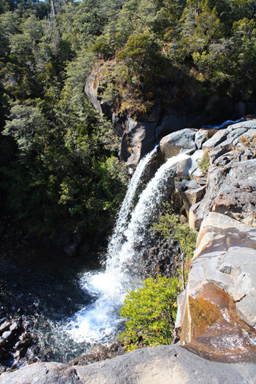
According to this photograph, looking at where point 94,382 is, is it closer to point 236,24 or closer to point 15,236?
point 15,236

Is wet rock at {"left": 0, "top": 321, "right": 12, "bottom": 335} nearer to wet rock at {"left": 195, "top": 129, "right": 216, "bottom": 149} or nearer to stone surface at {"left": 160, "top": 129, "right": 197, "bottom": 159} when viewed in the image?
stone surface at {"left": 160, "top": 129, "right": 197, "bottom": 159}

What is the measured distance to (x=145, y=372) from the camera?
3.65 m

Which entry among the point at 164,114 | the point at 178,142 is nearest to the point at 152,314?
the point at 178,142

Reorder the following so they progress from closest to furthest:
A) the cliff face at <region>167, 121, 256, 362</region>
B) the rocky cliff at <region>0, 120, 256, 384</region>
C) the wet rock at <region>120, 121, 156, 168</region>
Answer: the rocky cliff at <region>0, 120, 256, 384</region> → the cliff face at <region>167, 121, 256, 362</region> → the wet rock at <region>120, 121, 156, 168</region>

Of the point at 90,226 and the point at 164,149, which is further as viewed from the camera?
the point at 90,226

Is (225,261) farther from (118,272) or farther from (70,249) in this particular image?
(70,249)

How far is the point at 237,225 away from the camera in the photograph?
902 cm

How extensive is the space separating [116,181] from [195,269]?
34.6 feet

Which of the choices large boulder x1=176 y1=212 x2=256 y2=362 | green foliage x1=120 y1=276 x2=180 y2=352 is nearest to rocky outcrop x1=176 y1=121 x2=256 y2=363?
large boulder x1=176 y1=212 x2=256 y2=362

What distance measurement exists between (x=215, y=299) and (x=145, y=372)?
290 centimetres

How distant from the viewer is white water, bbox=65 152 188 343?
10641mm

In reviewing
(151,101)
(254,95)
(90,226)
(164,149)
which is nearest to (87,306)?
(90,226)

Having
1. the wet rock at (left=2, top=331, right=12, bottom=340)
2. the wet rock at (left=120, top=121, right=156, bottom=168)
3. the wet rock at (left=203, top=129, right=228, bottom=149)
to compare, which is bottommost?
the wet rock at (left=2, top=331, right=12, bottom=340)

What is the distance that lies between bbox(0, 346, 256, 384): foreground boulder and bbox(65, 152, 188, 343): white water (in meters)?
7.23
